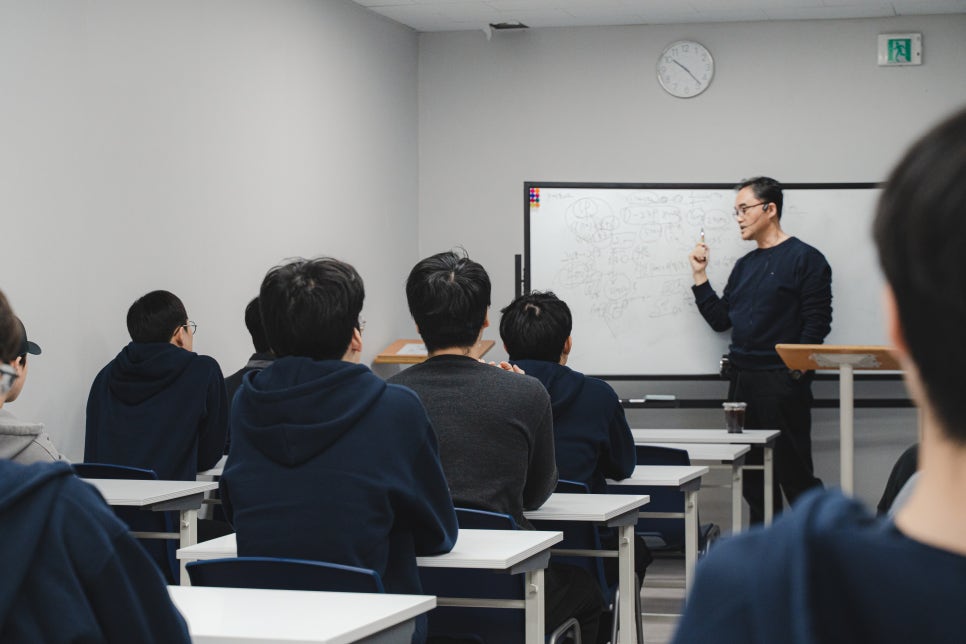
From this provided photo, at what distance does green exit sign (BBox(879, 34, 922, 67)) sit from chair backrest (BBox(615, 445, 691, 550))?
3.42 m

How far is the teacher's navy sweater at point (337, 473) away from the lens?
2.19 metres

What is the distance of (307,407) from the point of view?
221 centimetres

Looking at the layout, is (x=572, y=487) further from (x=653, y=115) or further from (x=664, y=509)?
(x=653, y=115)

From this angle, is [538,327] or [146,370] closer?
[538,327]

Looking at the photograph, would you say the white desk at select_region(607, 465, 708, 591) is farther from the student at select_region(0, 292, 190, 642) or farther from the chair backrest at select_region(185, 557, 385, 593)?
the student at select_region(0, 292, 190, 642)

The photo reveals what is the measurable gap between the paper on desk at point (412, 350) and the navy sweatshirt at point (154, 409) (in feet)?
8.25

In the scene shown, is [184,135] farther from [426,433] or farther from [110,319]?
[426,433]

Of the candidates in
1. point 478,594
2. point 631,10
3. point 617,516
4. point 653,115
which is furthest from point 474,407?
point 653,115

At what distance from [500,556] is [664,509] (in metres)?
2.05

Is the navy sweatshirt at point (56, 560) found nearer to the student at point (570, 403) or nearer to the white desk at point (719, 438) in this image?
the student at point (570, 403)

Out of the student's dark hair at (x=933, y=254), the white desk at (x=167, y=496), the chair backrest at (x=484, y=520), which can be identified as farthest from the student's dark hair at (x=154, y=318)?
the student's dark hair at (x=933, y=254)

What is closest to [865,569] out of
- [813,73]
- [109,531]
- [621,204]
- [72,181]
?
[109,531]

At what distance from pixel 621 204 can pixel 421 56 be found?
1.73 meters

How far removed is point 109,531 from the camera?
1242mm
